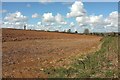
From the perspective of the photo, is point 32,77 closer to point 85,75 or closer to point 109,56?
point 85,75

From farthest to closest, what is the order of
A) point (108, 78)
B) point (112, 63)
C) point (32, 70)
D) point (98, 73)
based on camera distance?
point (112, 63)
point (32, 70)
point (98, 73)
point (108, 78)

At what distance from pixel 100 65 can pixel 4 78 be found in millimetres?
4512

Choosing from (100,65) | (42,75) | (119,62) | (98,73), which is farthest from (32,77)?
(119,62)

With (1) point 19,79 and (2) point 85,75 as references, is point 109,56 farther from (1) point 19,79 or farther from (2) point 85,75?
(1) point 19,79

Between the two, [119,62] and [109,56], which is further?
[109,56]

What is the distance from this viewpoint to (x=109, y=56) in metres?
15.5

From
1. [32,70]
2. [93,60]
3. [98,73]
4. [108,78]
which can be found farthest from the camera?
[93,60]

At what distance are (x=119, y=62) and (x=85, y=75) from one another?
323 cm

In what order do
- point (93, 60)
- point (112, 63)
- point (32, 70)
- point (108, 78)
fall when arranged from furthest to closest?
point (93, 60), point (112, 63), point (32, 70), point (108, 78)

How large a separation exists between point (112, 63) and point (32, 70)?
3.78 m

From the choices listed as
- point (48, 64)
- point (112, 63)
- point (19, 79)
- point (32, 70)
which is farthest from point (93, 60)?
point (19, 79)

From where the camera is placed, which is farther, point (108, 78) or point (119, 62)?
point (119, 62)

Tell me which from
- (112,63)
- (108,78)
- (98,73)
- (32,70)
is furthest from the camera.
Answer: (112,63)

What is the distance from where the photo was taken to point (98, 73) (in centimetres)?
1165
